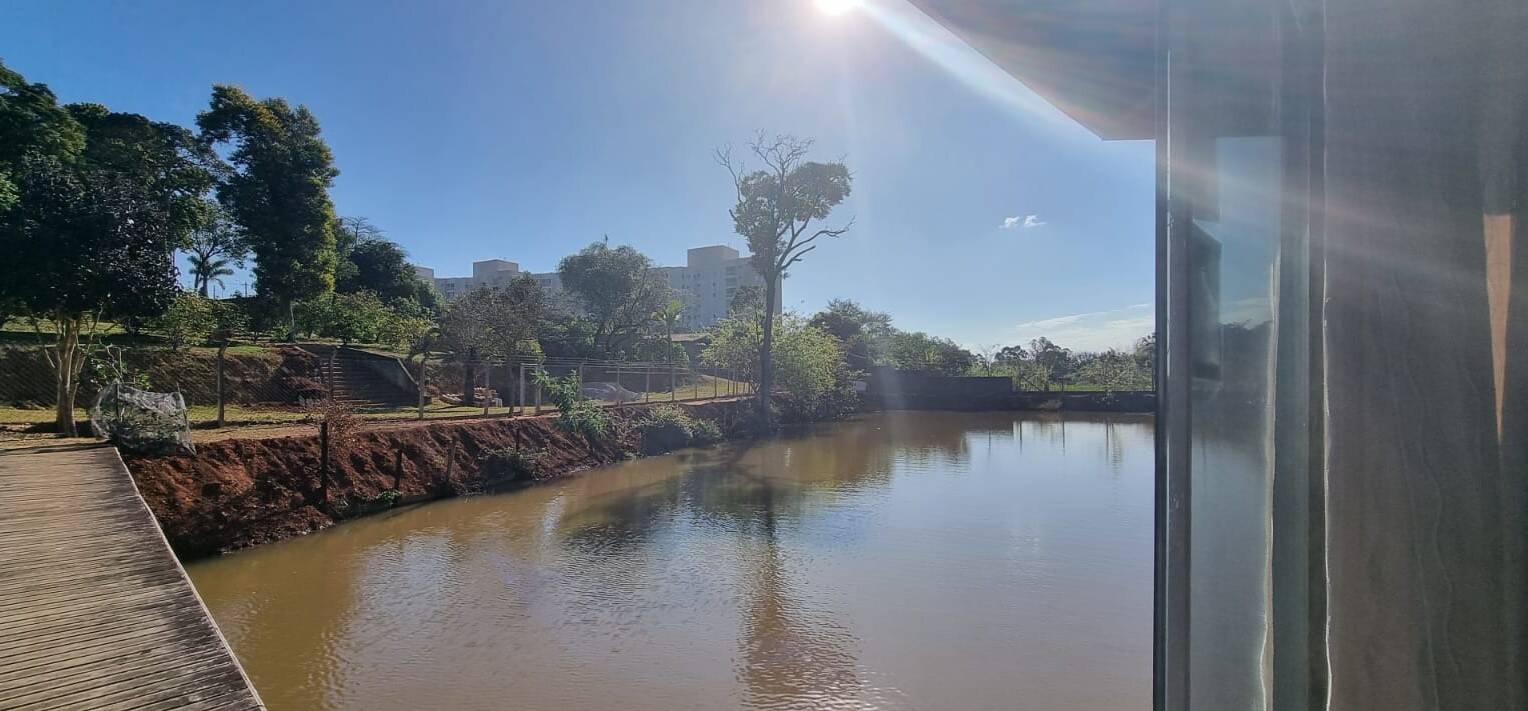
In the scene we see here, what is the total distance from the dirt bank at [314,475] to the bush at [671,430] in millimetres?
2759

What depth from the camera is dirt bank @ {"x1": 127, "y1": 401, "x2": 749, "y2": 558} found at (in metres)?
7.73

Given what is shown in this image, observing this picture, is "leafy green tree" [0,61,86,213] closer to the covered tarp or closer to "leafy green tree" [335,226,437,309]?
the covered tarp

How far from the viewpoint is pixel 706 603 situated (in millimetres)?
6609

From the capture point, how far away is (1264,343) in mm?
635

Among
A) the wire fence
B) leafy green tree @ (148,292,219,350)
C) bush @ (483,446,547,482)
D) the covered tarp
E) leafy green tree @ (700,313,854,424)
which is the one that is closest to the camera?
the covered tarp

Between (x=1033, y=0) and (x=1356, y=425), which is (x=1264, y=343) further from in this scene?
(x=1033, y=0)

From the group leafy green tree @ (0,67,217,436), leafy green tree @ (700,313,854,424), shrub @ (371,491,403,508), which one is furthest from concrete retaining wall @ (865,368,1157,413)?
leafy green tree @ (0,67,217,436)

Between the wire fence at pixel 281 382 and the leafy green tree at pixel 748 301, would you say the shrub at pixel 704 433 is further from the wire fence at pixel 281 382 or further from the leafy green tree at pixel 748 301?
the leafy green tree at pixel 748 301

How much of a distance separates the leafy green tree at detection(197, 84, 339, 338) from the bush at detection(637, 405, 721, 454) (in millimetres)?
10841

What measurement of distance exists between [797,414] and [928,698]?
850 inches

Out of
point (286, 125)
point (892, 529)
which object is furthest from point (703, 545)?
point (286, 125)

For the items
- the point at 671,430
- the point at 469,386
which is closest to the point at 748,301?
the point at 671,430

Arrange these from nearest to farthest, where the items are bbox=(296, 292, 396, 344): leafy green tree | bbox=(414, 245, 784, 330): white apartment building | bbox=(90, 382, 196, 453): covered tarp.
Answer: bbox=(90, 382, 196, 453): covered tarp → bbox=(296, 292, 396, 344): leafy green tree → bbox=(414, 245, 784, 330): white apartment building

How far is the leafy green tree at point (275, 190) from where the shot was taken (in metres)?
19.0
